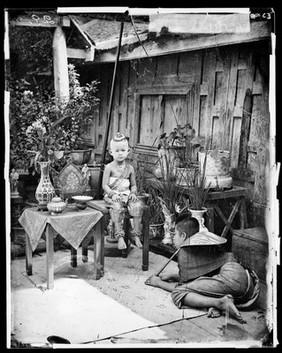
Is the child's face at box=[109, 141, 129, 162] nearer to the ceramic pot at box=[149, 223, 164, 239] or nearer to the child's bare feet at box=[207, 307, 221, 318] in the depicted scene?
the ceramic pot at box=[149, 223, 164, 239]

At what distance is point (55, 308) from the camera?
470 cm

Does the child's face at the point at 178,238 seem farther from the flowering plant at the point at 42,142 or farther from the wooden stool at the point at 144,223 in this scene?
the flowering plant at the point at 42,142

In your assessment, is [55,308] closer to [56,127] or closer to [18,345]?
[18,345]

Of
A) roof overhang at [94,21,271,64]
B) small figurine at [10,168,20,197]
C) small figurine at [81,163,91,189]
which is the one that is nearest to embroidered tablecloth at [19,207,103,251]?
small figurine at [10,168,20,197]

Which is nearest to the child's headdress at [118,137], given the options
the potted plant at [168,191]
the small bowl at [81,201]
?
the potted plant at [168,191]

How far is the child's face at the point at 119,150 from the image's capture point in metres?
5.26

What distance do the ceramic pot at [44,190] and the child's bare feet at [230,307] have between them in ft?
5.70

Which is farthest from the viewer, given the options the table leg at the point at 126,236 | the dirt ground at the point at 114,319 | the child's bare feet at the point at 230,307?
the table leg at the point at 126,236

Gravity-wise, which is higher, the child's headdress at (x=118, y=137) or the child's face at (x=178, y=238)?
the child's headdress at (x=118, y=137)

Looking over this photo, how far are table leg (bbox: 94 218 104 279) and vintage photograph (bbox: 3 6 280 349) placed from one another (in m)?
0.01

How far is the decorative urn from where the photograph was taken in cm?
492

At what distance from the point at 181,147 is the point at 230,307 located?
154 centimetres

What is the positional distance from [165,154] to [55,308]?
67.1 inches

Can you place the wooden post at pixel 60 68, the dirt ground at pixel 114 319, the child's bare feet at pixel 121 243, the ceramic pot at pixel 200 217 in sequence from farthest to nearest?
1. the child's bare feet at pixel 121 243
2. the ceramic pot at pixel 200 217
3. the wooden post at pixel 60 68
4. the dirt ground at pixel 114 319
